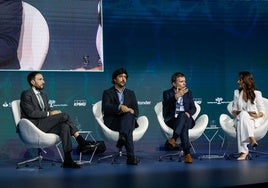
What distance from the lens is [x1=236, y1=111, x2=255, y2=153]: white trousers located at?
7162 mm

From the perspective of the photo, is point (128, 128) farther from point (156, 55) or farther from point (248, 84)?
point (156, 55)

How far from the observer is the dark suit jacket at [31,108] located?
6637mm

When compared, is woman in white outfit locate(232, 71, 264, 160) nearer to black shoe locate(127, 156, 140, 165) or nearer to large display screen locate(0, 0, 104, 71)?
black shoe locate(127, 156, 140, 165)

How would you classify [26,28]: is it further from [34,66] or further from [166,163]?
[166,163]

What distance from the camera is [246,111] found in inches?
288

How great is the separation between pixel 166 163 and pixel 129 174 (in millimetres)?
1298

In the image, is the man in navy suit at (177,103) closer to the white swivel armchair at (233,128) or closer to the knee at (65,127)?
the white swivel armchair at (233,128)

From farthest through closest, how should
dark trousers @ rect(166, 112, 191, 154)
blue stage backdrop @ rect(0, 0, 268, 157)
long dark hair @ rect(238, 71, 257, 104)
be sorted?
1. blue stage backdrop @ rect(0, 0, 268, 157)
2. long dark hair @ rect(238, 71, 257, 104)
3. dark trousers @ rect(166, 112, 191, 154)

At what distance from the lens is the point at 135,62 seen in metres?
8.54

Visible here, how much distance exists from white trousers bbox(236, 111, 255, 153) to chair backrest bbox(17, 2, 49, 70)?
3061 mm

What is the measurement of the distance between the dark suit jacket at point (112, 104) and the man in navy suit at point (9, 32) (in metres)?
1.57

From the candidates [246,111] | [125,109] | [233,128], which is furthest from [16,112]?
[246,111]

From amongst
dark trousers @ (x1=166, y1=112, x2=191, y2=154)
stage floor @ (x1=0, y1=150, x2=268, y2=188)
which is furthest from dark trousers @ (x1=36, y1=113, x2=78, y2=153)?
dark trousers @ (x1=166, y1=112, x2=191, y2=154)

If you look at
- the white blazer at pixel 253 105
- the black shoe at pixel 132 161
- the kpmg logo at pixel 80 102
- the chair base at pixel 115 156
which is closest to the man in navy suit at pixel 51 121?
the chair base at pixel 115 156
